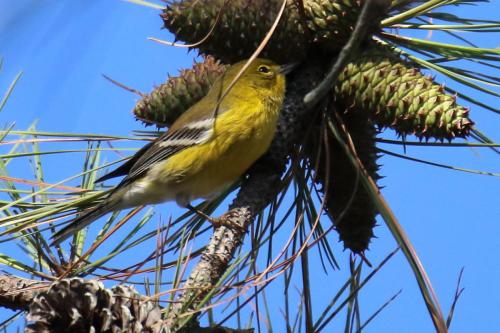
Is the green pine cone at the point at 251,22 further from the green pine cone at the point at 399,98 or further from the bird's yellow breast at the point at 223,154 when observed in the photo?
the bird's yellow breast at the point at 223,154

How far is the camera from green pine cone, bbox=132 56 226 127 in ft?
9.45

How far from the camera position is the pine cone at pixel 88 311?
1921 millimetres

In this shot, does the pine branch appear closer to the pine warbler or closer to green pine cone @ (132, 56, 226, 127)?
the pine warbler

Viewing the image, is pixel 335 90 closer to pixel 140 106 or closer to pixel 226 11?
pixel 226 11

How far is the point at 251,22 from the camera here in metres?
2.71

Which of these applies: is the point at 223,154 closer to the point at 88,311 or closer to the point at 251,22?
the point at 251,22

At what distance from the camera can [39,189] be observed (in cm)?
A: 302

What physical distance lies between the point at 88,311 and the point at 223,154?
170 cm

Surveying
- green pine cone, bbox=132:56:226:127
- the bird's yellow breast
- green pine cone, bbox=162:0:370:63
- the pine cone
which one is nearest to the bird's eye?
the bird's yellow breast

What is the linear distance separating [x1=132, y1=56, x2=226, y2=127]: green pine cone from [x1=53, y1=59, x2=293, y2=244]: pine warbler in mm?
100

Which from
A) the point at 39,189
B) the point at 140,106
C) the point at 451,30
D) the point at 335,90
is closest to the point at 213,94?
the point at 140,106

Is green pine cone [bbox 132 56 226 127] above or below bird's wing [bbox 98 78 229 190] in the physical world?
below

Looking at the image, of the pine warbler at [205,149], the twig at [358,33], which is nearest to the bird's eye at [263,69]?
the pine warbler at [205,149]

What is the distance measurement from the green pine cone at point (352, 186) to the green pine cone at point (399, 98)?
0.12 meters
